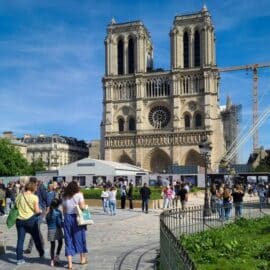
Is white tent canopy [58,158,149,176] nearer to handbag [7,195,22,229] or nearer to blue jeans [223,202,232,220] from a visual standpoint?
blue jeans [223,202,232,220]

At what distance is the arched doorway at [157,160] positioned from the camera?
87188 millimetres

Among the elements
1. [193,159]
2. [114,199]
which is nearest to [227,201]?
[114,199]

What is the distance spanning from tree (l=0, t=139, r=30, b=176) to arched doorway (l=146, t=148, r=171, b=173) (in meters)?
20.8

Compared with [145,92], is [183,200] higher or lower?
lower

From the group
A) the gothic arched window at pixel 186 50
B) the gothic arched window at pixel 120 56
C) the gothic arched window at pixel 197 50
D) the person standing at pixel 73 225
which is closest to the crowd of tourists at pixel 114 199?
the person standing at pixel 73 225

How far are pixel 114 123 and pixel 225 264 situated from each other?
8112cm

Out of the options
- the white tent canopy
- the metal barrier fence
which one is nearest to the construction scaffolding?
the white tent canopy

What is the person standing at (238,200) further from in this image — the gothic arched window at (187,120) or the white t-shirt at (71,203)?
the gothic arched window at (187,120)

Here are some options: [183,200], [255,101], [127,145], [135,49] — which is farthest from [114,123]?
[183,200]

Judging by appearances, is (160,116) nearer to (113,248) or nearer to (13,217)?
(113,248)

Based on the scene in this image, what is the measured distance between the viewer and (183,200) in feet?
85.1

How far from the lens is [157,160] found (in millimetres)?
88188

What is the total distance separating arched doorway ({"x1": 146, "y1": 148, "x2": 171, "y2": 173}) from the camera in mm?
87188

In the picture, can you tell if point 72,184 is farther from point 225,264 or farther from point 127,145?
point 127,145
